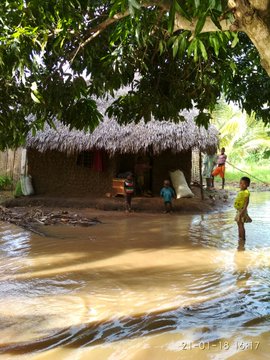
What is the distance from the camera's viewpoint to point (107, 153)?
1247cm

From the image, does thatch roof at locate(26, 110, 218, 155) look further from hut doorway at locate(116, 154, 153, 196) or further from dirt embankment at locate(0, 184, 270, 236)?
dirt embankment at locate(0, 184, 270, 236)

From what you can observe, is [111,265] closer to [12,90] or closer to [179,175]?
[12,90]

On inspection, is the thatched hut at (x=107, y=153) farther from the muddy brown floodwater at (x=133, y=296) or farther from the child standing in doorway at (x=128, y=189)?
the muddy brown floodwater at (x=133, y=296)

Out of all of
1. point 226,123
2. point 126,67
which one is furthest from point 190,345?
point 226,123

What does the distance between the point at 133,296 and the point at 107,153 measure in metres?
8.25

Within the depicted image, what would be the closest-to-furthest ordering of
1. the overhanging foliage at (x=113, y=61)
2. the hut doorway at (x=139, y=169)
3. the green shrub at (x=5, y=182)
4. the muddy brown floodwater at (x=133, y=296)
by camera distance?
the overhanging foliage at (x=113, y=61), the muddy brown floodwater at (x=133, y=296), the hut doorway at (x=139, y=169), the green shrub at (x=5, y=182)

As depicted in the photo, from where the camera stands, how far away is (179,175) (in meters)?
12.5

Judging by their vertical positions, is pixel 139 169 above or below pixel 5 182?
above

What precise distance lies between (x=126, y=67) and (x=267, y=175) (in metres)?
17.9

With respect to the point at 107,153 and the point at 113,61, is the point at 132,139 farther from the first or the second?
the point at 113,61

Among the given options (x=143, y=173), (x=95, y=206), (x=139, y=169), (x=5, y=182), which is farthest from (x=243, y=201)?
(x=5, y=182)

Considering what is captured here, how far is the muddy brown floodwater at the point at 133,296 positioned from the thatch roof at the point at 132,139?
151 inches

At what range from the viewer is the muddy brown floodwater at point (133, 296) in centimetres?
334

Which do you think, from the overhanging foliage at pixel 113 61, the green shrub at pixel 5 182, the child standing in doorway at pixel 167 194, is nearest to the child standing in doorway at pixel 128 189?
the child standing in doorway at pixel 167 194
